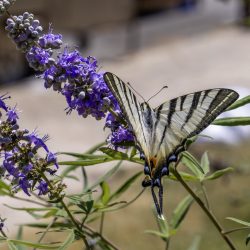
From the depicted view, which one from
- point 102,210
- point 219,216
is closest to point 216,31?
point 219,216

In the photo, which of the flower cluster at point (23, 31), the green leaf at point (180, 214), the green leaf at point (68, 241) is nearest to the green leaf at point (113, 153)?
the green leaf at point (68, 241)

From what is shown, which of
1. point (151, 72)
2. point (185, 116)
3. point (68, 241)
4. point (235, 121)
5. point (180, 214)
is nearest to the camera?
point (68, 241)

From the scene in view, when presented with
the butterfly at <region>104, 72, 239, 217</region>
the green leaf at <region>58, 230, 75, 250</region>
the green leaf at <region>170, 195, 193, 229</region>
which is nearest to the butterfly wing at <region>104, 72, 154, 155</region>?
the butterfly at <region>104, 72, 239, 217</region>

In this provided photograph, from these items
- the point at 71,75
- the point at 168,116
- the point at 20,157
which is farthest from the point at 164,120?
the point at 20,157

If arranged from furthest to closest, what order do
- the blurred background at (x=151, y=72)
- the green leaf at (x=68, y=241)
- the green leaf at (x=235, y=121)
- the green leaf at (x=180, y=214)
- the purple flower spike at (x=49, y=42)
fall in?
the blurred background at (x=151, y=72), the green leaf at (x=180, y=214), the green leaf at (x=235, y=121), the purple flower spike at (x=49, y=42), the green leaf at (x=68, y=241)

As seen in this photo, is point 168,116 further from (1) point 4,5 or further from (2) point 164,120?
(1) point 4,5

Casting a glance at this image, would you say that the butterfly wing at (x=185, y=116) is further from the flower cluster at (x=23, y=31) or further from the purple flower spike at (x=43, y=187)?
the flower cluster at (x=23, y=31)

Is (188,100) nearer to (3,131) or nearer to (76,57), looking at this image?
(76,57)
